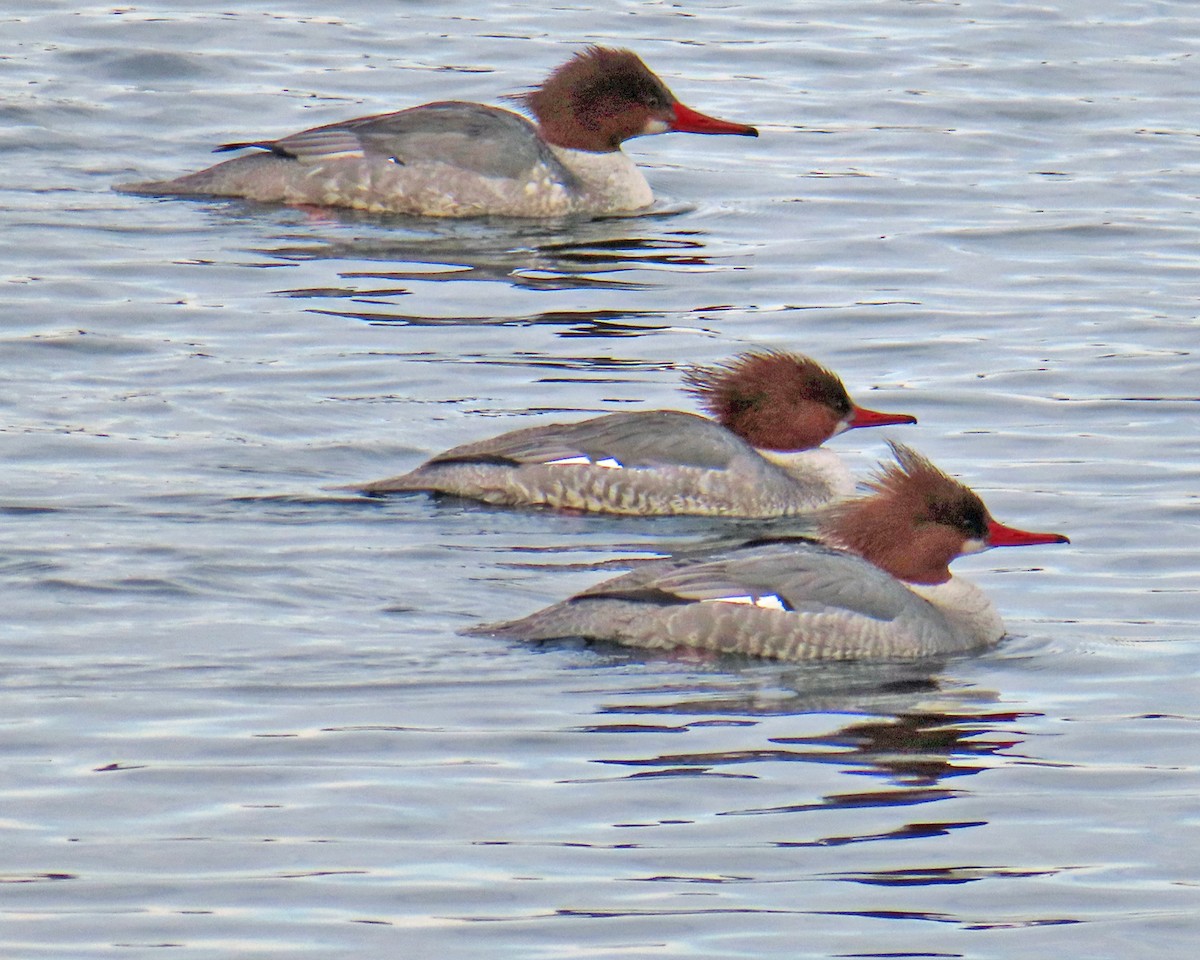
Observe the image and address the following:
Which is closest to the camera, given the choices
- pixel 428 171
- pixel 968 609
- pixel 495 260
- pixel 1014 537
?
pixel 968 609

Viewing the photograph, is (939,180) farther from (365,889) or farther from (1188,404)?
(365,889)

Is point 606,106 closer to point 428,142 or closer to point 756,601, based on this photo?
point 428,142

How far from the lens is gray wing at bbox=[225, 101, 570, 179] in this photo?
1714 centimetres

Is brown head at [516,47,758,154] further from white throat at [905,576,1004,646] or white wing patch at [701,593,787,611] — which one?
white wing patch at [701,593,787,611]

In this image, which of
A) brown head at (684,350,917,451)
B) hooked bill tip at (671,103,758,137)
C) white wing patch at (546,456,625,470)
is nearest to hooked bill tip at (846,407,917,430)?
brown head at (684,350,917,451)

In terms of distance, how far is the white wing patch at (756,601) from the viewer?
9742 mm

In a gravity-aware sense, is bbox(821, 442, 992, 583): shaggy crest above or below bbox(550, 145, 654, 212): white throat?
below

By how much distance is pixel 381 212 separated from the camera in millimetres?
17391

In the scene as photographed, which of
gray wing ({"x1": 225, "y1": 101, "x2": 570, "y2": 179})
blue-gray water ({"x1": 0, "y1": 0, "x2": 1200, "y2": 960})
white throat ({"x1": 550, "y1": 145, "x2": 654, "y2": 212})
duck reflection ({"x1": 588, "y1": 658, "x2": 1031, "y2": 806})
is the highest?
gray wing ({"x1": 225, "y1": 101, "x2": 570, "y2": 179})

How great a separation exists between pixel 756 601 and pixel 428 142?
803 cm

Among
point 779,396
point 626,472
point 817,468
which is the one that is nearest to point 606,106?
point 779,396

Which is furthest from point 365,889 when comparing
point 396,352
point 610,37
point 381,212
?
point 610,37

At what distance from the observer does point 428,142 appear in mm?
17156

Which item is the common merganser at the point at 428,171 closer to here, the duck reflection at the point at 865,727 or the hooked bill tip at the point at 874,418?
the hooked bill tip at the point at 874,418
